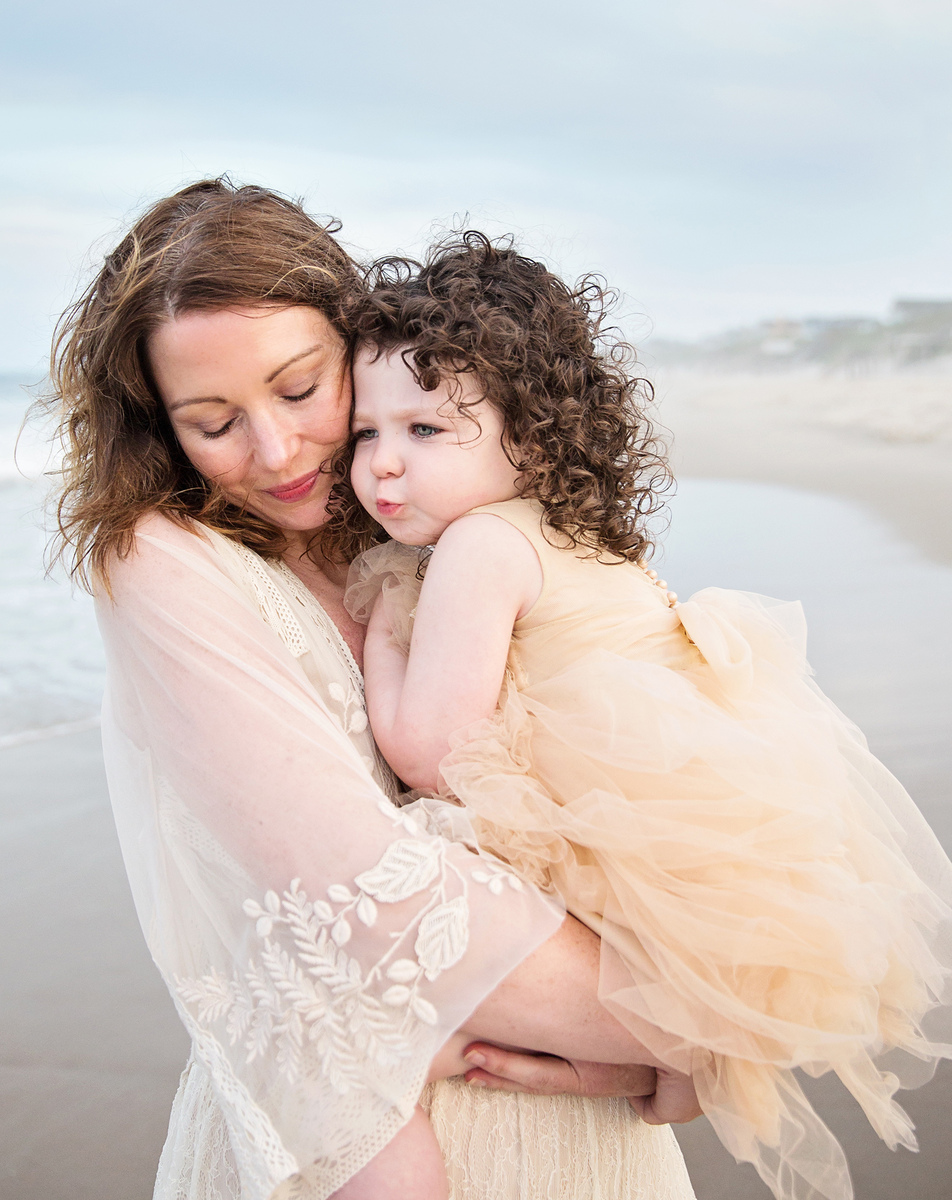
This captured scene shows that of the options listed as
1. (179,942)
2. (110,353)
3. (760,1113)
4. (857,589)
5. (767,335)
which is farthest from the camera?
(767,335)

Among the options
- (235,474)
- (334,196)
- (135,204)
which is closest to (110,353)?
(235,474)

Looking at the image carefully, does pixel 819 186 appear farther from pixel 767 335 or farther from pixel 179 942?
pixel 179 942

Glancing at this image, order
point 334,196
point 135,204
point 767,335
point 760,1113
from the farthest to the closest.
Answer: point 767,335
point 334,196
point 135,204
point 760,1113

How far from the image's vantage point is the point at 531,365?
155cm

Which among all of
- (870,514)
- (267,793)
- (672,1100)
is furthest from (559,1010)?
(870,514)

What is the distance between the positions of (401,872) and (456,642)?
1.15ft

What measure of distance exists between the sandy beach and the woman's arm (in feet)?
5.35

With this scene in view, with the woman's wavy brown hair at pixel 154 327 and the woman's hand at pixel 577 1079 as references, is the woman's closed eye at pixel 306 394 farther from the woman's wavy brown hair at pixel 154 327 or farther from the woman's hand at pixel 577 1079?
the woman's hand at pixel 577 1079

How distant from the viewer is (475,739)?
1308mm

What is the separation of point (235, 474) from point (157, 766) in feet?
1.62

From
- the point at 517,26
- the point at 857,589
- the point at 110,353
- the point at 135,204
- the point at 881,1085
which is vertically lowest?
the point at 857,589

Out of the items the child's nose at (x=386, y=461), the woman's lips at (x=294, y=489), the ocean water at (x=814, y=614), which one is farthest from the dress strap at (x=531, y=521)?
the ocean water at (x=814, y=614)

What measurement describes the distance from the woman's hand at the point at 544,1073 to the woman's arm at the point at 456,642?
37cm

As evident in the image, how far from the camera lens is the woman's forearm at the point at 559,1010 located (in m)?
1.16
